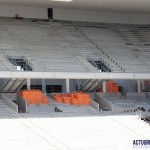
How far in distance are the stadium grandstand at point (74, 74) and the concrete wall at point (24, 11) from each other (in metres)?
0.06

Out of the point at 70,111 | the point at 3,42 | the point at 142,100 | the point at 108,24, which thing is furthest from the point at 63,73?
the point at 108,24

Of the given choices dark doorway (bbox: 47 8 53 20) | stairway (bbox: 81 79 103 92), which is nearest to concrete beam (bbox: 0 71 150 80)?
stairway (bbox: 81 79 103 92)

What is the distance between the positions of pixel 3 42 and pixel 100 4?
615 centimetres

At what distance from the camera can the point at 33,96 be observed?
81.8 feet

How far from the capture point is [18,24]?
28.7 m

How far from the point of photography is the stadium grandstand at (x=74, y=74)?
848 inches

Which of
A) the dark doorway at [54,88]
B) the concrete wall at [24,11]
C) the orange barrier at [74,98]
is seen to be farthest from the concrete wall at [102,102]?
the concrete wall at [24,11]

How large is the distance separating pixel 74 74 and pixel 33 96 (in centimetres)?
241

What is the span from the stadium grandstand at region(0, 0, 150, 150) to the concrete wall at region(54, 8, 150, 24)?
64mm

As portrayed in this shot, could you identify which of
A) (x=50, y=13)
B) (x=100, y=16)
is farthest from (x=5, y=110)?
(x=100, y=16)

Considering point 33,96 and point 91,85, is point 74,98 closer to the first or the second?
point 91,85

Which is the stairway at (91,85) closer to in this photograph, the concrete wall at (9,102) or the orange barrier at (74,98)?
the orange barrier at (74,98)

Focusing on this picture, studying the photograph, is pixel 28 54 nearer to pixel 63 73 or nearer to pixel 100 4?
pixel 63 73

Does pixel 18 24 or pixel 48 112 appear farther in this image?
pixel 18 24
